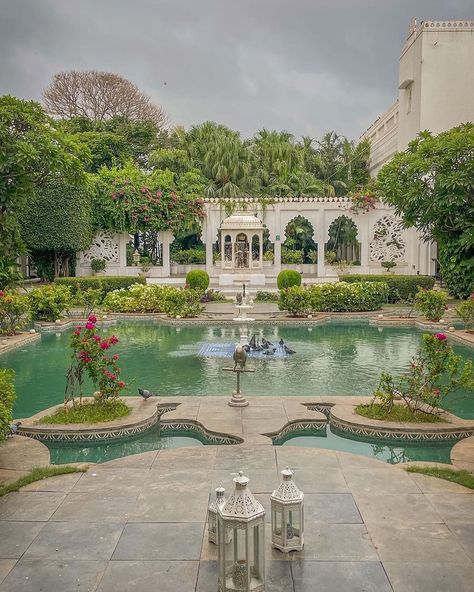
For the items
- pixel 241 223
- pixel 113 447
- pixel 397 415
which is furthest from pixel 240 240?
pixel 113 447

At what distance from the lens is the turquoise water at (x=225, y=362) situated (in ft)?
28.9

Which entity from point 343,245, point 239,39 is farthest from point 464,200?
point 343,245

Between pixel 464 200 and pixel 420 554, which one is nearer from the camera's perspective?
pixel 420 554

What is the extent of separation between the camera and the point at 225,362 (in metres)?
10.8

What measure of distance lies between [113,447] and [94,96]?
3224cm

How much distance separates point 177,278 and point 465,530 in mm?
22058

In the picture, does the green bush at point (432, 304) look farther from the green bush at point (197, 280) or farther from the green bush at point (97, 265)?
the green bush at point (97, 265)

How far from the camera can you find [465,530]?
396cm

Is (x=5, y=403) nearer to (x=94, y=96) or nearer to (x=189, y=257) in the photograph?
(x=189, y=257)

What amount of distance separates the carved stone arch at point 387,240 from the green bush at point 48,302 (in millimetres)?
14772

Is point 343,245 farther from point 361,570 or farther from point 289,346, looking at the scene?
point 361,570

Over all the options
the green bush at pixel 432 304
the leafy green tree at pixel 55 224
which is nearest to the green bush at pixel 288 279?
the green bush at pixel 432 304

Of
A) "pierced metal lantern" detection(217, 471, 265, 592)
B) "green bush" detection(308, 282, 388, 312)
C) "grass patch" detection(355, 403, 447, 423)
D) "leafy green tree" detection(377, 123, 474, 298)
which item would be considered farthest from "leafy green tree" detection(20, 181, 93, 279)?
"pierced metal lantern" detection(217, 471, 265, 592)

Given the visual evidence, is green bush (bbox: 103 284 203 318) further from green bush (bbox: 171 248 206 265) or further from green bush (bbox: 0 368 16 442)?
green bush (bbox: 171 248 206 265)
